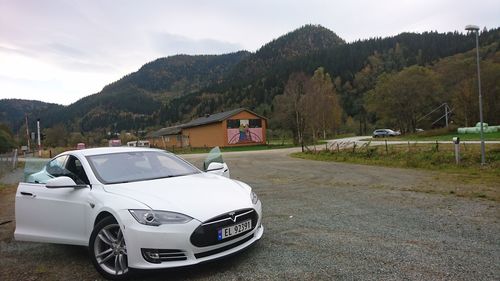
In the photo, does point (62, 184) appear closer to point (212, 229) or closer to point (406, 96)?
point (212, 229)

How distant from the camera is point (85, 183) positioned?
4.63 m

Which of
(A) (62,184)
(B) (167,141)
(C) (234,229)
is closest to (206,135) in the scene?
(B) (167,141)

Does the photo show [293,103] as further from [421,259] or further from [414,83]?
[421,259]

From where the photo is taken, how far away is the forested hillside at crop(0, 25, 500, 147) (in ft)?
172

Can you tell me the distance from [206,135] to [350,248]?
53640 mm

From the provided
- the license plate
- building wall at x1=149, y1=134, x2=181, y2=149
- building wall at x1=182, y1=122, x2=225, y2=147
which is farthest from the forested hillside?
the license plate

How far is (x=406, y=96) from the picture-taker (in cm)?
5172

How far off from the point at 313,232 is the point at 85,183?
3198 millimetres

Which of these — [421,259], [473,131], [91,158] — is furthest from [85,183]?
[473,131]

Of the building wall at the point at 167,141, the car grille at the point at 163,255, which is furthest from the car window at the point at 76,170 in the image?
the building wall at the point at 167,141

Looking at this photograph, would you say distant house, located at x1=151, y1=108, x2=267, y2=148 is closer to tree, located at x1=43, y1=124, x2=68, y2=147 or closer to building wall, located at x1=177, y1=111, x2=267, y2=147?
building wall, located at x1=177, y1=111, x2=267, y2=147

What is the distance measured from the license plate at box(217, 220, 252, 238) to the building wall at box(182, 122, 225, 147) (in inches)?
1939

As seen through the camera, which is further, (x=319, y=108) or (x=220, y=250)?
(x=319, y=108)

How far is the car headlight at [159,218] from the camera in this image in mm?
3691
